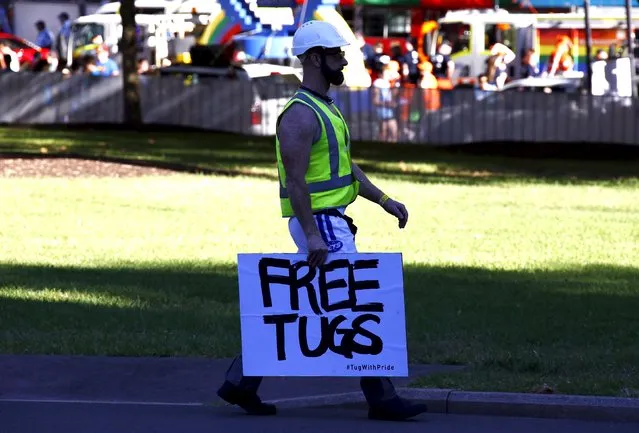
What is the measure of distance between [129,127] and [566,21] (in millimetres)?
13963

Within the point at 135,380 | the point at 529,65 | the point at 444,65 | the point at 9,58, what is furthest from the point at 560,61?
the point at 135,380

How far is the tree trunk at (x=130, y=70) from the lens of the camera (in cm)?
3077

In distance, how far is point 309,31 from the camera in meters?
7.47

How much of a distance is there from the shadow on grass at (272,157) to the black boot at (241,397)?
1491cm

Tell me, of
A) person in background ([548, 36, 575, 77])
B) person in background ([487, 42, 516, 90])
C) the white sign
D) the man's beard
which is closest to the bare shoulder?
the man's beard

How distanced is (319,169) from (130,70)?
23.7 metres

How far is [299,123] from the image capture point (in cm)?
739

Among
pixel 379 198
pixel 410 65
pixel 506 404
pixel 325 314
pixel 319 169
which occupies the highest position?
pixel 319 169

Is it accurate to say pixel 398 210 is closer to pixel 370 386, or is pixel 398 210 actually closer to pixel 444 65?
pixel 370 386

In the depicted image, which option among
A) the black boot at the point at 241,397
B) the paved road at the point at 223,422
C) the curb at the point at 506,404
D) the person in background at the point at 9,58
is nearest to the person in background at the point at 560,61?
the person in background at the point at 9,58

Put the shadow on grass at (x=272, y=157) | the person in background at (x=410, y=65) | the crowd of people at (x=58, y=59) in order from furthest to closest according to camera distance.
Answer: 1. the person in background at (x=410, y=65)
2. the crowd of people at (x=58, y=59)
3. the shadow on grass at (x=272, y=157)

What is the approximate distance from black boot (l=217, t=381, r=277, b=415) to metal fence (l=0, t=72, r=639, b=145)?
20493mm

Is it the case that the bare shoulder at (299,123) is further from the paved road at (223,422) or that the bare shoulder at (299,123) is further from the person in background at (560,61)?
the person in background at (560,61)

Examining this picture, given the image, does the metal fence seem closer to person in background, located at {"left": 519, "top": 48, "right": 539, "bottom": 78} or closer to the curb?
person in background, located at {"left": 519, "top": 48, "right": 539, "bottom": 78}
